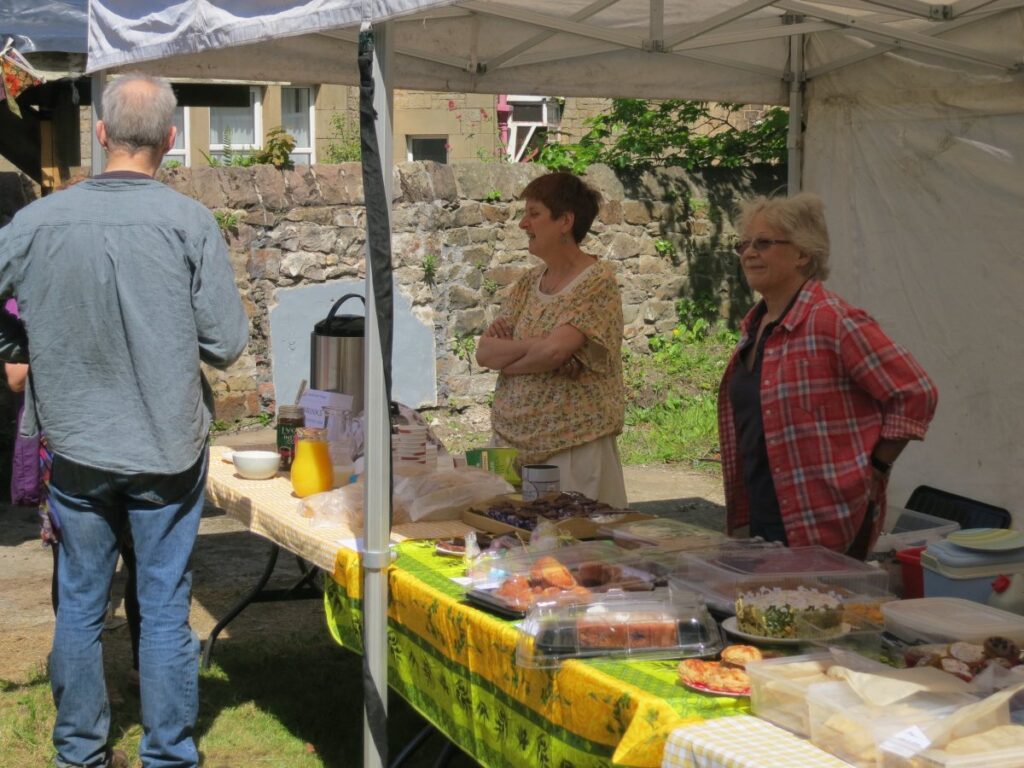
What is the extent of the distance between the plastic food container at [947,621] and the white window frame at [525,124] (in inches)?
464

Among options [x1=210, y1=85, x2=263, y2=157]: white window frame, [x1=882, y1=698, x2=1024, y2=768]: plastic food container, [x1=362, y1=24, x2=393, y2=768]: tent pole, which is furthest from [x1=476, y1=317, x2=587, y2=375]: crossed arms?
[x1=210, y1=85, x2=263, y2=157]: white window frame

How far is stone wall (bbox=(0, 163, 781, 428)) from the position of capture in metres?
8.52

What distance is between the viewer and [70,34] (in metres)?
5.93

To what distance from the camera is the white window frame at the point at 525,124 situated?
1383cm

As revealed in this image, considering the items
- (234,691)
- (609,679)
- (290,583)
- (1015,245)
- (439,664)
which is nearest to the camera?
(609,679)

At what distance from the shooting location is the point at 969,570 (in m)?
2.50

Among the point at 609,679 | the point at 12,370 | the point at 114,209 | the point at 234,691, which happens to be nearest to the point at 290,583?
the point at 234,691

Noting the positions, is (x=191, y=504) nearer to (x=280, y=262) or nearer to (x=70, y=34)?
(x=70, y=34)

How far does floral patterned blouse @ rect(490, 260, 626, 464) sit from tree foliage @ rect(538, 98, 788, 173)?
595 cm

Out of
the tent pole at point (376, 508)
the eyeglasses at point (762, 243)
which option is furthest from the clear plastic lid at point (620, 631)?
the eyeglasses at point (762, 243)

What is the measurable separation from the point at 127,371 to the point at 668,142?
8223 mm

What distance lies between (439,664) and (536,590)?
362mm

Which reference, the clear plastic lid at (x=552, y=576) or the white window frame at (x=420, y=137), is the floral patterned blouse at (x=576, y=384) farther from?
the white window frame at (x=420, y=137)

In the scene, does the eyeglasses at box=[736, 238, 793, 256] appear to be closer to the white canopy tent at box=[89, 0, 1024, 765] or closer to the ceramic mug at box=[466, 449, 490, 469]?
the ceramic mug at box=[466, 449, 490, 469]
